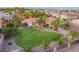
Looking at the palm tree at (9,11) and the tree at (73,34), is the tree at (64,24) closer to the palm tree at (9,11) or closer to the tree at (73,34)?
the tree at (73,34)

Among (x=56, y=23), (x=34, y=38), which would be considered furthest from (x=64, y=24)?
(x=34, y=38)

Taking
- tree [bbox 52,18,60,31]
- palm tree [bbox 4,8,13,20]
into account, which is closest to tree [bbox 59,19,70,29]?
tree [bbox 52,18,60,31]

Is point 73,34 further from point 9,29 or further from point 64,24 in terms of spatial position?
point 9,29

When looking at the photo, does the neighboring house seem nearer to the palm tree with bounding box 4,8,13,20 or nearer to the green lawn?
the green lawn

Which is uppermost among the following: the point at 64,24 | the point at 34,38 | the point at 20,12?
the point at 20,12

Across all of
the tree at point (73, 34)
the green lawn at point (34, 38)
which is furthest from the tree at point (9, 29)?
the tree at point (73, 34)

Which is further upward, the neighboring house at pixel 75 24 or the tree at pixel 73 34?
the neighboring house at pixel 75 24

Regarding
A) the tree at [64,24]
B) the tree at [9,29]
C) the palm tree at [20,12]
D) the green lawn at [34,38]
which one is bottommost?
the green lawn at [34,38]

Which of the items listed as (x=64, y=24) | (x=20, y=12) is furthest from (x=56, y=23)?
(x=20, y=12)

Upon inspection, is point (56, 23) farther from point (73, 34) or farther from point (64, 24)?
point (73, 34)

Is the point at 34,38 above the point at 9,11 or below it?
below
